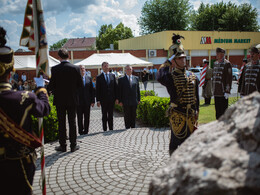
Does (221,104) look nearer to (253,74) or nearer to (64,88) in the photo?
(253,74)

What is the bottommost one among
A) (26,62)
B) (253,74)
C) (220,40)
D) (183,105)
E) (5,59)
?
(183,105)

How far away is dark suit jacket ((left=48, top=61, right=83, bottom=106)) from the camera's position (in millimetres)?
5527

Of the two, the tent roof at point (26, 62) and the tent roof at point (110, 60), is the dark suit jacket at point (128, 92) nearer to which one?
the tent roof at point (26, 62)

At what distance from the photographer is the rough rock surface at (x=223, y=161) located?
1.66m

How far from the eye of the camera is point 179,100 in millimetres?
4320

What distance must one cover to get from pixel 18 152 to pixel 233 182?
216 centimetres

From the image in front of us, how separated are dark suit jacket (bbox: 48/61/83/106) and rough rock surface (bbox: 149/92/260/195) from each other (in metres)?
3.80

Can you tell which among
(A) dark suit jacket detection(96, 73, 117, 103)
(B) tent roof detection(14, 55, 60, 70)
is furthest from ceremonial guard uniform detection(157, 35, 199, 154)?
(B) tent roof detection(14, 55, 60, 70)

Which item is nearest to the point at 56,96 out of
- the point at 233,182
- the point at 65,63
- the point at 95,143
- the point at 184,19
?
the point at 65,63

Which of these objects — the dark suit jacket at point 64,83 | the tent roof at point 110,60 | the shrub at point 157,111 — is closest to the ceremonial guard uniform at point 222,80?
the shrub at point 157,111

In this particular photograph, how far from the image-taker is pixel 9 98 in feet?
8.33

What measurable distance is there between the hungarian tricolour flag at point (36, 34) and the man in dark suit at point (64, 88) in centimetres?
211

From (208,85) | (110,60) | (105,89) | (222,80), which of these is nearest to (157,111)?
(105,89)

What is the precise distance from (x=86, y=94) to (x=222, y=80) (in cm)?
429
